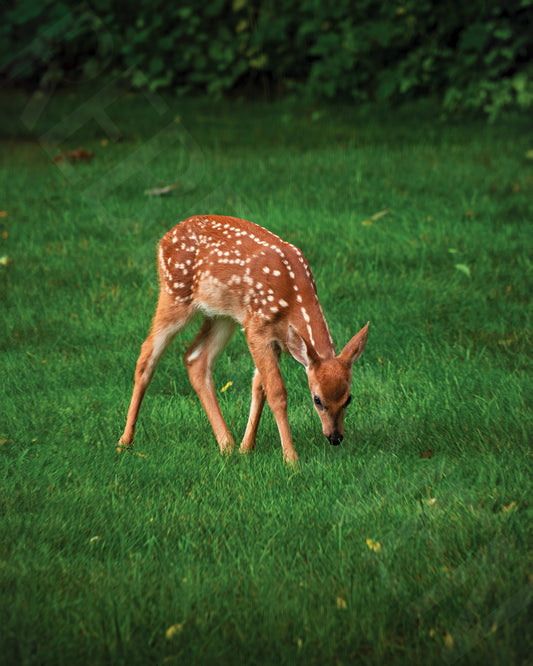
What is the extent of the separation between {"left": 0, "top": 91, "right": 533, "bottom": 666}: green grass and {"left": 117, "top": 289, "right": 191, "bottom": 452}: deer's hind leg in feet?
0.80

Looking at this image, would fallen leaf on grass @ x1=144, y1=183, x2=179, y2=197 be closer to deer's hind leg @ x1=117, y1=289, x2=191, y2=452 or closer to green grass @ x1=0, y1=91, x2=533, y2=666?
green grass @ x1=0, y1=91, x2=533, y2=666

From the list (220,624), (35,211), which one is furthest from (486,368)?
(35,211)

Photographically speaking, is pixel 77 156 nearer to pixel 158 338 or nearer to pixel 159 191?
pixel 159 191

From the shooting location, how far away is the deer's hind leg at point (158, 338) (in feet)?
17.2

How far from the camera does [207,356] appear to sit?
5551 mm

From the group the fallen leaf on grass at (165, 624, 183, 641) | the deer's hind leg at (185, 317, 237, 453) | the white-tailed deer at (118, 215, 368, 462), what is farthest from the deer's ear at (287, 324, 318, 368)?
the fallen leaf on grass at (165, 624, 183, 641)

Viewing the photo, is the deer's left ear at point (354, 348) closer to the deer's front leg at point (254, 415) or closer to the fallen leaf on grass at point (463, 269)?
the deer's front leg at point (254, 415)

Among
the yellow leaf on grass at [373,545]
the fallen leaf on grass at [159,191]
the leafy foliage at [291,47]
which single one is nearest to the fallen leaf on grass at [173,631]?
the yellow leaf on grass at [373,545]

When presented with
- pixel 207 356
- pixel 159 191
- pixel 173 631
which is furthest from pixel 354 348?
pixel 159 191

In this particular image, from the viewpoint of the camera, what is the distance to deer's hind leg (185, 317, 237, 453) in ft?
17.5

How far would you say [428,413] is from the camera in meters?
5.29

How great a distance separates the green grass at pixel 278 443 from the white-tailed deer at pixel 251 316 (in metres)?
0.25

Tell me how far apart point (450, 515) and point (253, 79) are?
11.9m

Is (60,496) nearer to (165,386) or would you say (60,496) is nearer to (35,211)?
(165,386)
